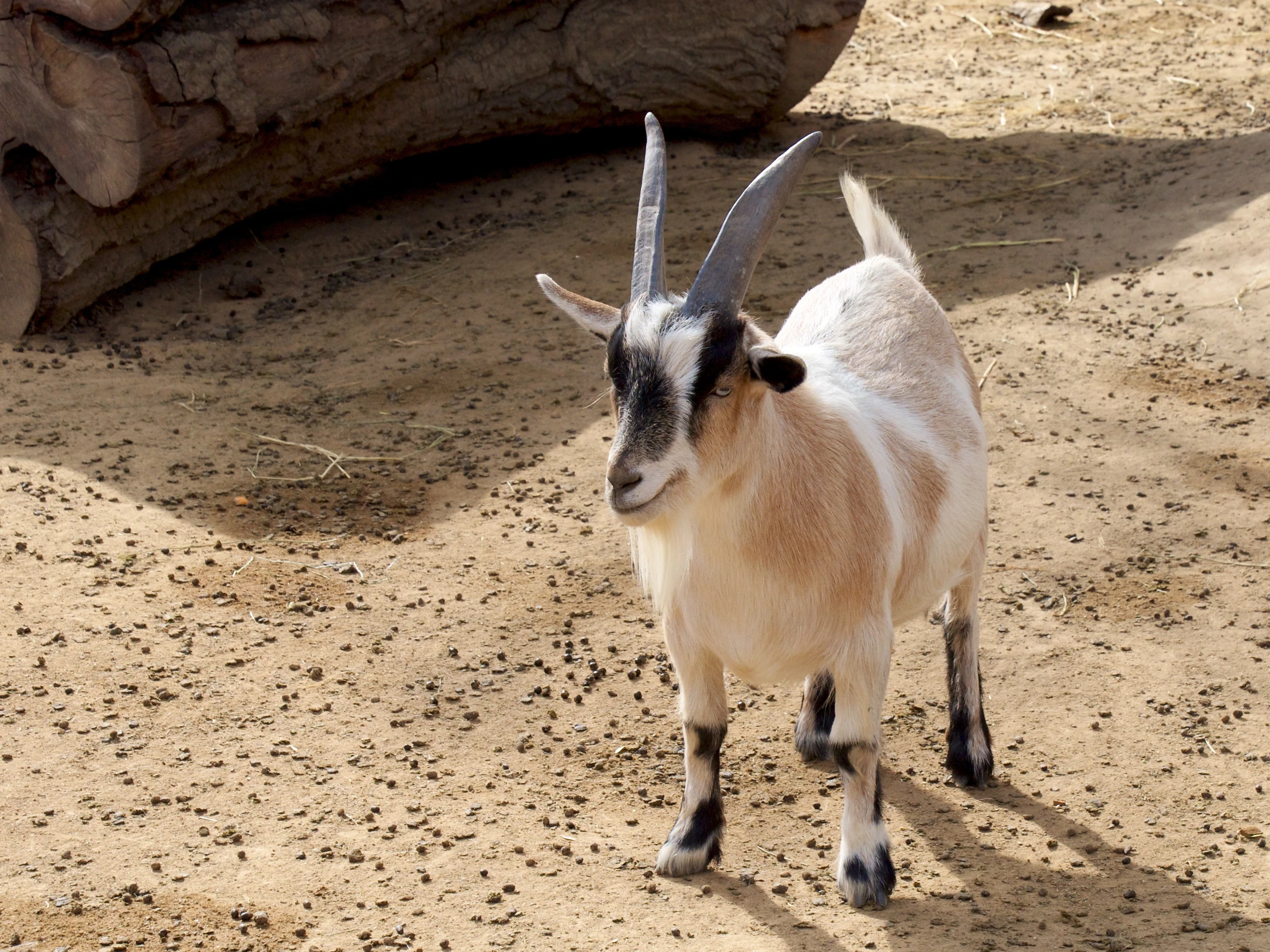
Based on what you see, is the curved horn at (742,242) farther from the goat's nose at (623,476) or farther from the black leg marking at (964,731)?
the black leg marking at (964,731)

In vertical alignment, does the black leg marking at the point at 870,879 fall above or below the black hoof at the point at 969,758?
above

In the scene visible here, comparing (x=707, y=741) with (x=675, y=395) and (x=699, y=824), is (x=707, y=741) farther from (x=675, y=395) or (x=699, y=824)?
(x=675, y=395)

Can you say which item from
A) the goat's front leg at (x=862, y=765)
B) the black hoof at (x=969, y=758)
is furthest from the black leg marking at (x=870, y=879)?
the black hoof at (x=969, y=758)

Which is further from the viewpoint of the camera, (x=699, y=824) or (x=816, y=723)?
(x=816, y=723)

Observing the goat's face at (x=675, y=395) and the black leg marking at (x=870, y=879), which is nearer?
the goat's face at (x=675, y=395)

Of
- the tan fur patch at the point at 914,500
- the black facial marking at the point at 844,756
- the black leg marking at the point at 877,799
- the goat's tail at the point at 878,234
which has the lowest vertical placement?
the black leg marking at the point at 877,799

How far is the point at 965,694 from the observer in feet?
13.3

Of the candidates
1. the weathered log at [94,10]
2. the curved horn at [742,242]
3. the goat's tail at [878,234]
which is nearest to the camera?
the curved horn at [742,242]

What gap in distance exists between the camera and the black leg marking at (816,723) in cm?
408

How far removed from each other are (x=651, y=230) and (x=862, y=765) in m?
1.45

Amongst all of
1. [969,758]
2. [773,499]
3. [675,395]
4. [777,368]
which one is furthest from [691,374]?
[969,758]

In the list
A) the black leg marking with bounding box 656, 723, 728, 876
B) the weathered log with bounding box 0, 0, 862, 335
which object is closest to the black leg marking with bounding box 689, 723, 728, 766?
the black leg marking with bounding box 656, 723, 728, 876

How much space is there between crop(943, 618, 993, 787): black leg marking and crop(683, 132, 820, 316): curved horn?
1.51m

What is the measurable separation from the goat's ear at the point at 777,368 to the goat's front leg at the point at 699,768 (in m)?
0.80
